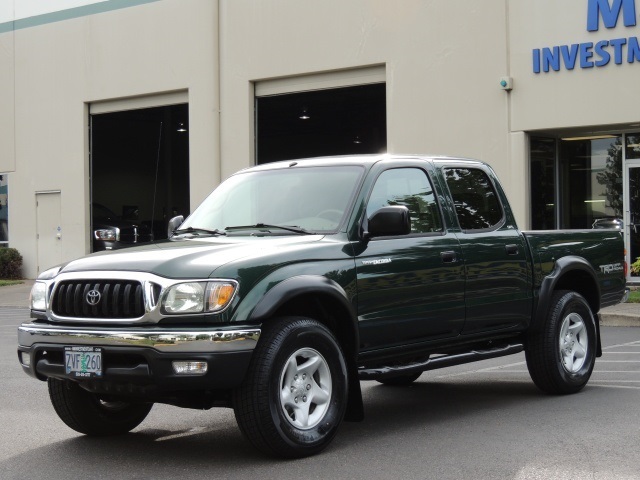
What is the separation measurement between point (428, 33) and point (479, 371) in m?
12.4

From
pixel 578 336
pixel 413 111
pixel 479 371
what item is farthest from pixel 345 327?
pixel 413 111

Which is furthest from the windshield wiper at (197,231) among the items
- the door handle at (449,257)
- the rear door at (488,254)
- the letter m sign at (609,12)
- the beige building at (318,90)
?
the letter m sign at (609,12)

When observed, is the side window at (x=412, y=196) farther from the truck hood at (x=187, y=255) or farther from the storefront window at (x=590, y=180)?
the storefront window at (x=590, y=180)

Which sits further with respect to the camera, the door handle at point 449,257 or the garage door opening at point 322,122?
the garage door opening at point 322,122

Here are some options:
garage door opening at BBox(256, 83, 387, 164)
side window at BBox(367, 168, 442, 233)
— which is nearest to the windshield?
side window at BBox(367, 168, 442, 233)

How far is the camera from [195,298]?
6.34 m

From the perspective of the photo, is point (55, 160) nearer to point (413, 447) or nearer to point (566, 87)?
point (566, 87)

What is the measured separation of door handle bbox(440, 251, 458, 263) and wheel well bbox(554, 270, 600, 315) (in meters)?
1.83

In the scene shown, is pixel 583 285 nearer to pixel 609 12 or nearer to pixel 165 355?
pixel 165 355

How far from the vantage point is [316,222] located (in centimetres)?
751

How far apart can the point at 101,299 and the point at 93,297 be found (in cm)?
7

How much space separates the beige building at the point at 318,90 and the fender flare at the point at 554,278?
32.3ft

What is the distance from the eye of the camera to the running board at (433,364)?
287 inches

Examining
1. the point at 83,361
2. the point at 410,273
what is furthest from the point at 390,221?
the point at 83,361
